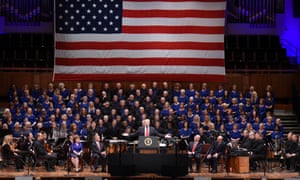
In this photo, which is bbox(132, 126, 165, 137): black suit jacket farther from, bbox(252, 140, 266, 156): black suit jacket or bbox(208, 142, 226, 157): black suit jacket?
bbox(252, 140, 266, 156): black suit jacket

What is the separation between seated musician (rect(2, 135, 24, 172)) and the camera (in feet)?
63.8

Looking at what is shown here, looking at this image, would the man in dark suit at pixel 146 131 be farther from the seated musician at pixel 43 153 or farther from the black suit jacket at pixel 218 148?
the seated musician at pixel 43 153

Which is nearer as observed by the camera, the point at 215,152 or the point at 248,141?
the point at 215,152

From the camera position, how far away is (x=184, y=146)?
20234 millimetres

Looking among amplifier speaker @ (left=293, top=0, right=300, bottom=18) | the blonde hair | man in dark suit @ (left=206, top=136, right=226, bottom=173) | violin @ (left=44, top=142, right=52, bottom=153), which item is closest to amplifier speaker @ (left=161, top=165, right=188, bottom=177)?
man in dark suit @ (left=206, top=136, right=226, bottom=173)

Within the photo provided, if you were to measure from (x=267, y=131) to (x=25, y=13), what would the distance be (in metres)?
11.8

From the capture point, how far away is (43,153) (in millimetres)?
19234

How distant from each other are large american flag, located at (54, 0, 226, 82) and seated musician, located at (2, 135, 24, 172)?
8.70ft

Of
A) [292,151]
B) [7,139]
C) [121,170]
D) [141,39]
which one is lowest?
[121,170]

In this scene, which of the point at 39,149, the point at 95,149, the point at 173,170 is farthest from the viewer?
the point at 95,149

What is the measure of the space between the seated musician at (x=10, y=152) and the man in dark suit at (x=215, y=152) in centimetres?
554

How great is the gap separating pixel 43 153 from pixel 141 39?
473 centimetres

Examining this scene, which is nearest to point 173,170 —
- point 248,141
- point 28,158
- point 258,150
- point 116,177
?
point 116,177

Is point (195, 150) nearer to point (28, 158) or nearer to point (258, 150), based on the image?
point (258, 150)
